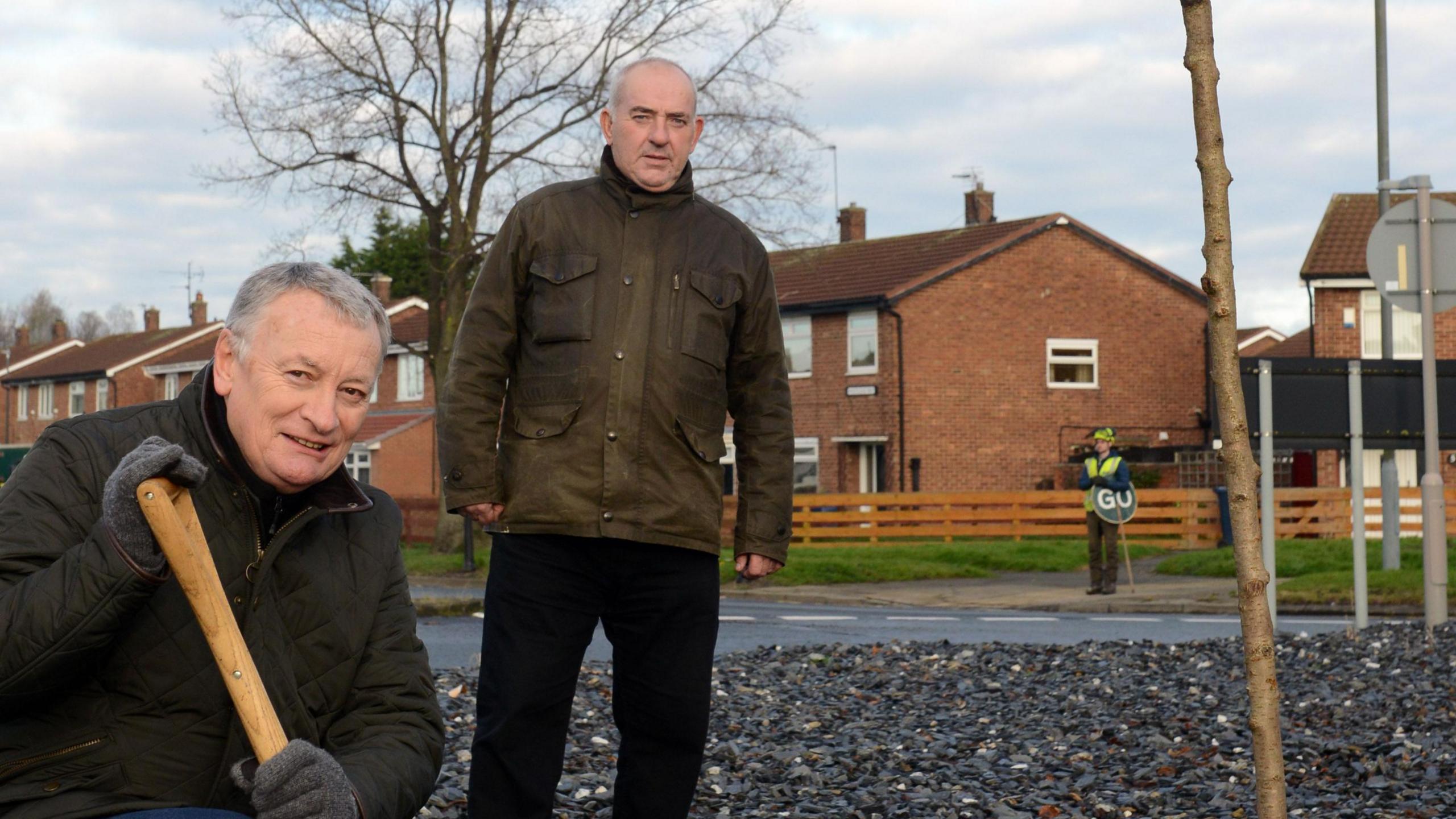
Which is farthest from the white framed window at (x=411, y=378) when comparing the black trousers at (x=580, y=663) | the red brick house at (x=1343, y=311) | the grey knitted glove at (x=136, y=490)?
the grey knitted glove at (x=136, y=490)

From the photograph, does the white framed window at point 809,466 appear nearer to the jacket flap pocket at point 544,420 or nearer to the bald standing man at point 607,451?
the bald standing man at point 607,451

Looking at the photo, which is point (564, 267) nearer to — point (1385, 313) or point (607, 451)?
point (607, 451)

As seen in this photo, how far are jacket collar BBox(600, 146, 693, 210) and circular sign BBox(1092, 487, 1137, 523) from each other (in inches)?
562

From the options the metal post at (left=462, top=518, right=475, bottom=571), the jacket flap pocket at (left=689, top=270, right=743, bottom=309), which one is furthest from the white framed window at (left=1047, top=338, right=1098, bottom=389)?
the jacket flap pocket at (left=689, top=270, right=743, bottom=309)

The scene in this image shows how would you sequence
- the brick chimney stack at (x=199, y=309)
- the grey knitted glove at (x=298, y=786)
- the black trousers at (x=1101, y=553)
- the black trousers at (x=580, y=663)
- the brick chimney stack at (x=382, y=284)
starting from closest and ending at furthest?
the grey knitted glove at (x=298, y=786)
the black trousers at (x=580, y=663)
the black trousers at (x=1101, y=553)
the brick chimney stack at (x=382, y=284)
the brick chimney stack at (x=199, y=309)

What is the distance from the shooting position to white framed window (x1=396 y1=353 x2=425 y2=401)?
1929 inches

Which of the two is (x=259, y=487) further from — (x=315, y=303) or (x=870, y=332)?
(x=870, y=332)

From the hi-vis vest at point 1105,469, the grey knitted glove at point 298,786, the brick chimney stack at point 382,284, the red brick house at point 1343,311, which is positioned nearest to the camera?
the grey knitted glove at point 298,786

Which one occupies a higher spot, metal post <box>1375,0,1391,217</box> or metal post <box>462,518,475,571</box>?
metal post <box>1375,0,1391,217</box>

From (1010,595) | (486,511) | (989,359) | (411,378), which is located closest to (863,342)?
(989,359)

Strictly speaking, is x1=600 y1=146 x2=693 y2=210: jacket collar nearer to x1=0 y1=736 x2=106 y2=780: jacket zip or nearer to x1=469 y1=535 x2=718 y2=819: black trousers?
x1=469 y1=535 x2=718 y2=819: black trousers

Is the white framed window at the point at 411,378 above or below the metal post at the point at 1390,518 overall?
above

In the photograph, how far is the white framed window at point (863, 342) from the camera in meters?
35.6

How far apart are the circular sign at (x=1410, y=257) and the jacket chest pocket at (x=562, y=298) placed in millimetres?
8044
